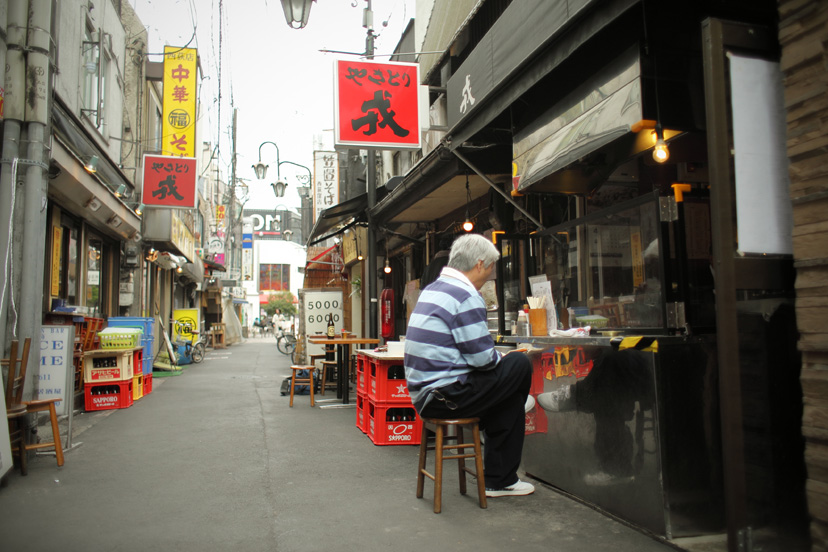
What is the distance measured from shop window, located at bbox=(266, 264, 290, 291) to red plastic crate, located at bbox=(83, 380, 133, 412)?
69991 mm

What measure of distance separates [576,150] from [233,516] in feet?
11.7

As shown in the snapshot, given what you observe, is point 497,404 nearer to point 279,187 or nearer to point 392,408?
point 392,408

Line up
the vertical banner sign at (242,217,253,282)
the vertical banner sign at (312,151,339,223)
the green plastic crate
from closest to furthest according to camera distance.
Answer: the green plastic crate
the vertical banner sign at (312,151,339,223)
the vertical banner sign at (242,217,253,282)

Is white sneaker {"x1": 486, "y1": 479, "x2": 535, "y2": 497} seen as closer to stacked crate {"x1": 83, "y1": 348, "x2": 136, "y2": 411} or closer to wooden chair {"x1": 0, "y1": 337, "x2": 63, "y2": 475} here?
wooden chair {"x1": 0, "y1": 337, "x2": 63, "y2": 475}

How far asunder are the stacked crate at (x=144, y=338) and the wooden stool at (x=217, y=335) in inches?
677

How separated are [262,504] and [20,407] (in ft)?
8.25

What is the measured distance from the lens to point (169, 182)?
1390 cm

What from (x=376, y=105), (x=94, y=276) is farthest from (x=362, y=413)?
(x=94, y=276)

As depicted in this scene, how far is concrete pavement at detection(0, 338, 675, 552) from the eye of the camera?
3703mm

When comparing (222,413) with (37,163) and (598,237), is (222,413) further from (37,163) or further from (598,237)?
(598,237)

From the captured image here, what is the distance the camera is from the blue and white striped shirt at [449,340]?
4051mm

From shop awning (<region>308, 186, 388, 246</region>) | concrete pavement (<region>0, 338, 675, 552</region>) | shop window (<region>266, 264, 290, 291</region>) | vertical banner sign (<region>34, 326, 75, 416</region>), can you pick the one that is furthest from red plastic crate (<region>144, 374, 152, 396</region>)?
shop window (<region>266, 264, 290, 291</region>)

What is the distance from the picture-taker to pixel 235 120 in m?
31.0

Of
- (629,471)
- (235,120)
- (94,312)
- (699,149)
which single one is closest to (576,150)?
(699,149)
